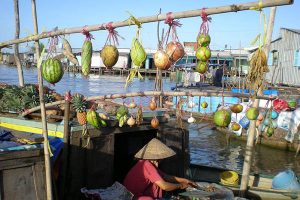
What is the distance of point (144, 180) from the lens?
4.74 metres

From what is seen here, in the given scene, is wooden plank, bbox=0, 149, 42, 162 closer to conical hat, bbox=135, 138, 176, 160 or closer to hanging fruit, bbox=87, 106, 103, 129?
hanging fruit, bbox=87, 106, 103, 129

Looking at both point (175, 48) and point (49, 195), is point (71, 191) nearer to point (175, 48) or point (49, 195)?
point (49, 195)

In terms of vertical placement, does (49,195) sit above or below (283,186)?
above

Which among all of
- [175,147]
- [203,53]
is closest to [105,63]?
[203,53]

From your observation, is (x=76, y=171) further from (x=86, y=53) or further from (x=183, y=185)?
(x=86, y=53)

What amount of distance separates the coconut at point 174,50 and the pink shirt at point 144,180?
2.12 metres

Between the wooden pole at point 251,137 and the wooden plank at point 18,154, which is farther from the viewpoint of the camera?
the wooden pole at point 251,137

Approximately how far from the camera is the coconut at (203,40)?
294 cm

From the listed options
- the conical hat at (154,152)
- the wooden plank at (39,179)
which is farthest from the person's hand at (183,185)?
the wooden plank at (39,179)

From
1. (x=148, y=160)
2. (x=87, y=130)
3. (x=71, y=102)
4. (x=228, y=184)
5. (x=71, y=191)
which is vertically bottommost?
(x=228, y=184)

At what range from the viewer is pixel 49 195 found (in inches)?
130

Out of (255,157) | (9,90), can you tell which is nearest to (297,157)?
(255,157)

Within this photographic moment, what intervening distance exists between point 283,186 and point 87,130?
4.55 metres

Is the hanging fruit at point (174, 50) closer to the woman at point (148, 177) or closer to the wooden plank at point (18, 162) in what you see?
the wooden plank at point (18, 162)
